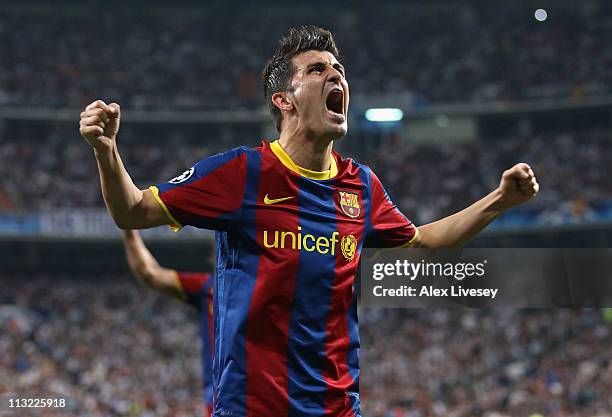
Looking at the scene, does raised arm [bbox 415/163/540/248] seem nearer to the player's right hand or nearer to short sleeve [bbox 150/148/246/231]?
short sleeve [bbox 150/148/246/231]

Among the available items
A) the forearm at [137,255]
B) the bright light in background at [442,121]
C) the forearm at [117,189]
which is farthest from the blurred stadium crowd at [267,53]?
the forearm at [117,189]

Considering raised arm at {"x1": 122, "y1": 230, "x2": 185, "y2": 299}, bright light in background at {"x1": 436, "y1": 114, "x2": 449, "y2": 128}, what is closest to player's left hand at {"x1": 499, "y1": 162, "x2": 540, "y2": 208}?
raised arm at {"x1": 122, "y1": 230, "x2": 185, "y2": 299}

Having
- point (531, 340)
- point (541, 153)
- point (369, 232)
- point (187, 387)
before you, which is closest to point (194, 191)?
point (369, 232)

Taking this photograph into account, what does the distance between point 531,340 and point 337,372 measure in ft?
46.0

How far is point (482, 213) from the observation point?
122 inches

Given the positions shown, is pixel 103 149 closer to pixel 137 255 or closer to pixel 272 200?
pixel 272 200

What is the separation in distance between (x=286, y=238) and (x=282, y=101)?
53 cm

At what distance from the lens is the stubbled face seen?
2816 millimetres


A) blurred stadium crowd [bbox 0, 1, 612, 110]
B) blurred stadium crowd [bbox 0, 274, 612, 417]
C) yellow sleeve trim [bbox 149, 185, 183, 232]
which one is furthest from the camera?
blurred stadium crowd [bbox 0, 1, 612, 110]

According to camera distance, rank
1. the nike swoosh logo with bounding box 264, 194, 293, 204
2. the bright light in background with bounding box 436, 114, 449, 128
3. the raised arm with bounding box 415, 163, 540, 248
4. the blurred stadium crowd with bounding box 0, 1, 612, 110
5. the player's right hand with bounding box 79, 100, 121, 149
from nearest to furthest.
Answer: the player's right hand with bounding box 79, 100, 121, 149
the nike swoosh logo with bounding box 264, 194, 293, 204
the raised arm with bounding box 415, 163, 540, 248
the blurred stadium crowd with bounding box 0, 1, 612, 110
the bright light in background with bounding box 436, 114, 449, 128

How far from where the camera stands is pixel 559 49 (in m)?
25.4

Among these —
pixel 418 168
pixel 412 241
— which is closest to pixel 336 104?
pixel 412 241

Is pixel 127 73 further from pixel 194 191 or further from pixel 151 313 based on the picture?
pixel 194 191

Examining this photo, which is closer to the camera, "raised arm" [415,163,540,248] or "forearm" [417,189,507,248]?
"raised arm" [415,163,540,248]
